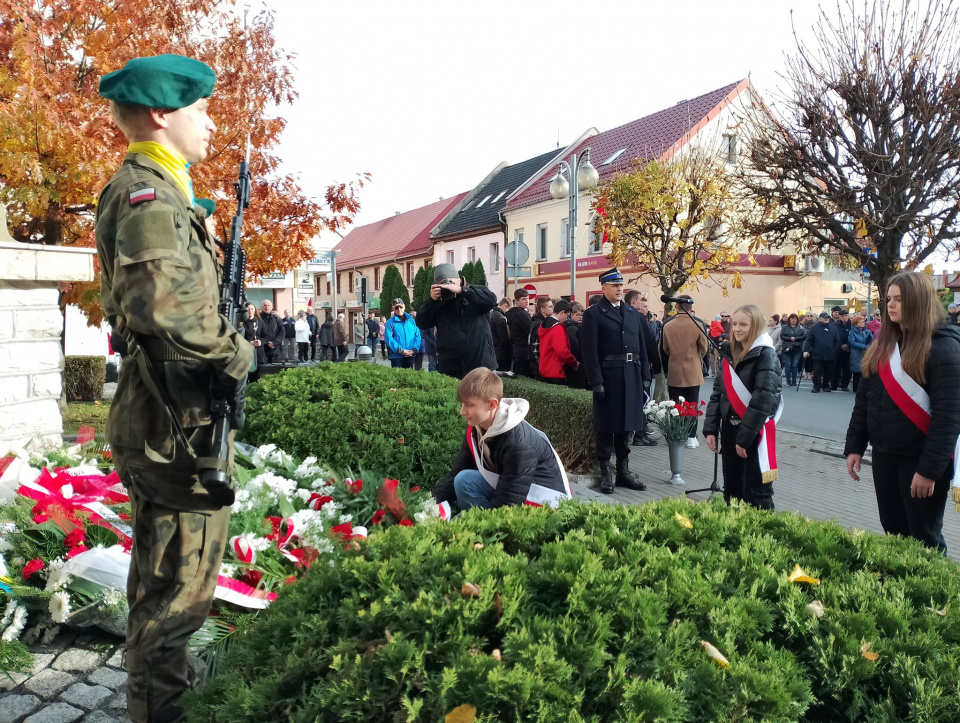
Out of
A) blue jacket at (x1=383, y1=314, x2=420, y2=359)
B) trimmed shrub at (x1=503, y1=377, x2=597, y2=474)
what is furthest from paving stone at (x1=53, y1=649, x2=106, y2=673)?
blue jacket at (x1=383, y1=314, x2=420, y2=359)

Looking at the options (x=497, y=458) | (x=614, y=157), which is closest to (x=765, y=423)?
(x=497, y=458)

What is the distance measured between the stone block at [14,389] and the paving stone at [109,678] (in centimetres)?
309

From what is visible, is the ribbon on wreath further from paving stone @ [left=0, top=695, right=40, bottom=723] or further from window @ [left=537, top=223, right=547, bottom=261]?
window @ [left=537, top=223, right=547, bottom=261]

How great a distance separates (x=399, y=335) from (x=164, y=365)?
14.3 metres

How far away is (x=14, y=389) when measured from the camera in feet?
18.5

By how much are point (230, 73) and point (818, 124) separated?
8.27 meters

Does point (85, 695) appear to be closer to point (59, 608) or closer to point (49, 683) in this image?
point (49, 683)

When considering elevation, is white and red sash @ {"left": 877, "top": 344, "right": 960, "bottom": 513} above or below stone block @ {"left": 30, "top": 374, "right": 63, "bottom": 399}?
above

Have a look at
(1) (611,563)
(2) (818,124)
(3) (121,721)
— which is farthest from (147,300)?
(2) (818,124)

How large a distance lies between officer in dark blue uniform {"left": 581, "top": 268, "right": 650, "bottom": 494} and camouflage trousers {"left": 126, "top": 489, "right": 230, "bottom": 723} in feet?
18.5

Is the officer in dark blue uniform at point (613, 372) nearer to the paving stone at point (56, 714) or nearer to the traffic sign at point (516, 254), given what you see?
the paving stone at point (56, 714)

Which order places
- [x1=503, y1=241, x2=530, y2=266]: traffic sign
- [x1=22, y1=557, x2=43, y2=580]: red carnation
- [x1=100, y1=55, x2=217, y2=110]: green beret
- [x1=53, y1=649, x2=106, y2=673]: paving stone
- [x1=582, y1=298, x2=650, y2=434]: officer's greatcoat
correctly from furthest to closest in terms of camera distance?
1. [x1=503, y1=241, x2=530, y2=266]: traffic sign
2. [x1=582, y1=298, x2=650, y2=434]: officer's greatcoat
3. [x1=22, y1=557, x2=43, y2=580]: red carnation
4. [x1=53, y1=649, x2=106, y2=673]: paving stone
5. [x1=100, y1=55, x2=217, y2=110]: green beret

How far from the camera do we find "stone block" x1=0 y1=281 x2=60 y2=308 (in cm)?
552

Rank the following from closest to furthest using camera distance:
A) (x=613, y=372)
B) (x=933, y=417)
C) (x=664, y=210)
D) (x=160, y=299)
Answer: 1. (x=160, y=299)
2. (x=933, y=417)
3. (x=613, y=372)
4. (x=664, y=210)
